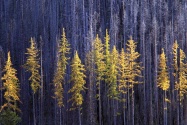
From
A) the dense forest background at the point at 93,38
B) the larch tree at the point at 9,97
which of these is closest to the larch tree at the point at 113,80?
the dense forest background at the point at 93,38

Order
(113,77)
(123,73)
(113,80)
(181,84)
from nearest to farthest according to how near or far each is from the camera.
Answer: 1. (123,73)
2. (113,80)
3. (113,77)
4. (181,84)

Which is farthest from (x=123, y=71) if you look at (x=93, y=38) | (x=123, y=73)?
(x=93, y=38)

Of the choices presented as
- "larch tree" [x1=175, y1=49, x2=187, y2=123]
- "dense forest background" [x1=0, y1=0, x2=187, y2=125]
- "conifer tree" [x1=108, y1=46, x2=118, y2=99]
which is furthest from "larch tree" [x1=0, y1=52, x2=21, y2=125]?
"larch tree" [x1=175, y1=49, x2=187, y2=123]

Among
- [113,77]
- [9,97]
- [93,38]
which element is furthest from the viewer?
[93,38]

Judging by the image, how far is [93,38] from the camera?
52.2 meters

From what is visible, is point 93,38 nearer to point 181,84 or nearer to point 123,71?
point 123,71

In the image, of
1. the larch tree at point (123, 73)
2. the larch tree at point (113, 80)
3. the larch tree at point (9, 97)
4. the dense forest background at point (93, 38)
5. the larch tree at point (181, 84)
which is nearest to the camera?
the larch tree at point (9, 97)

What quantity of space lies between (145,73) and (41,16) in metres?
21.3

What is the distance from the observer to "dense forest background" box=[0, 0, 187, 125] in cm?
4319

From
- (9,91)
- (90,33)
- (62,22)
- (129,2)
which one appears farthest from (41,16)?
(9,91)

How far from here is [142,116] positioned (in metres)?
43.9

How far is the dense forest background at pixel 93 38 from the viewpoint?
43188mm

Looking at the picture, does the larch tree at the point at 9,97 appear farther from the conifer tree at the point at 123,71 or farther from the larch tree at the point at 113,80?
the conifer tree at the point at 123,71

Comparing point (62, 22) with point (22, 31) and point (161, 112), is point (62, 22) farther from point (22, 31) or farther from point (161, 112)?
point (161, 112)
